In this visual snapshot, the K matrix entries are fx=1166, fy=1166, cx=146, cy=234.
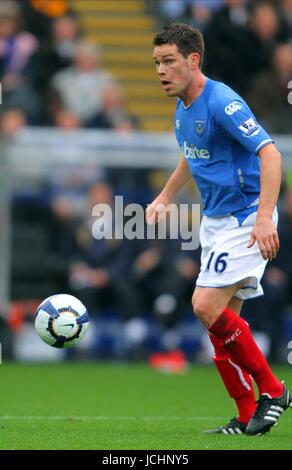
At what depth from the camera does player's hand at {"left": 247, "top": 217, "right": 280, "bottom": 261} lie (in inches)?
270

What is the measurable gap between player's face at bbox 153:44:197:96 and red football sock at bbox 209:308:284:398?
1458mm

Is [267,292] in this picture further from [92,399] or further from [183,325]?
[92,399]

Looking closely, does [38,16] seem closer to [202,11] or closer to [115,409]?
[202,11]

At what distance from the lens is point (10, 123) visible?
565 inches

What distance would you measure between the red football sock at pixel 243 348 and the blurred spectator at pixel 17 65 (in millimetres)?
7857

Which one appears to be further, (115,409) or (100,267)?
(100,267)

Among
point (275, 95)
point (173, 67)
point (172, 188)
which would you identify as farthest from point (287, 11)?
point (173, 67)

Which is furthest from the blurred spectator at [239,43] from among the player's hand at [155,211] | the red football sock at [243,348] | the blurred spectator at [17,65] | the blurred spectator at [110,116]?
the red football sock at [243,348]

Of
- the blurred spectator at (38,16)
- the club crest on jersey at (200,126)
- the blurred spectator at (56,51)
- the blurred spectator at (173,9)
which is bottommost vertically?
the club crest on jersey at (200,126)

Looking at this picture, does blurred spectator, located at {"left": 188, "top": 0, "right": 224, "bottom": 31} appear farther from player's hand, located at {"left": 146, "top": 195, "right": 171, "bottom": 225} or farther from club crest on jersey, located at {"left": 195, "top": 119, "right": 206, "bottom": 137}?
club crest on jersey, located at {"left": 195, "top": 119, "right": 206, "bottom": 137}

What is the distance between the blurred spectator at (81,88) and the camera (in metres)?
15.5

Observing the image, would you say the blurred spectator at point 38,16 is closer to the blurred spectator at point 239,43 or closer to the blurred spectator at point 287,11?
the blurred spectator at point 239,43

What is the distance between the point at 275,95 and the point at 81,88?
2.58 meters
